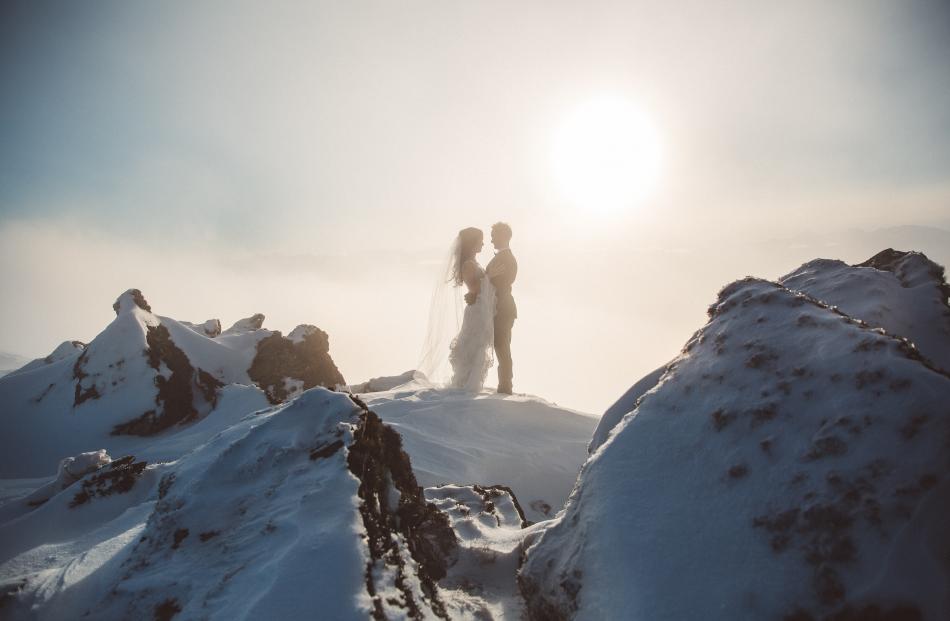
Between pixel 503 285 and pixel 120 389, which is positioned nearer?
pixel 120 389

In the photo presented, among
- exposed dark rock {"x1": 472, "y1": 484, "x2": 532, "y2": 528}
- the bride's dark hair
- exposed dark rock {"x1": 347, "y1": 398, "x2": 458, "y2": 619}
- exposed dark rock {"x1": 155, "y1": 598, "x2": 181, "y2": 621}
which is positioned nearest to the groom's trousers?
the bride's dark hair

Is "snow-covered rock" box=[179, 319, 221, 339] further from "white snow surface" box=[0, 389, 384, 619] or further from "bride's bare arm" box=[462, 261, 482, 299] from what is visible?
"white snow surface" box=[0, 389, 384, 619]

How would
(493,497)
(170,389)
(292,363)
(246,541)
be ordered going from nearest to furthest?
(246,541), (493,497), (170,389), (292,363)

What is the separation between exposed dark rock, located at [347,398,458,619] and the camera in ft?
4.40

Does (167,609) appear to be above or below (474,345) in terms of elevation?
above

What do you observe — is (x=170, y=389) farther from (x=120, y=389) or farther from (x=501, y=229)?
(x=501, y=229)

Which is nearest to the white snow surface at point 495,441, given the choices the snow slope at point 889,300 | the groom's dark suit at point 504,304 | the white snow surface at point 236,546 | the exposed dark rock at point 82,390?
the groom's dark suit at point 504,304

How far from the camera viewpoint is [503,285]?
7.13m

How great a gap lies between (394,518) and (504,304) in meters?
5.63

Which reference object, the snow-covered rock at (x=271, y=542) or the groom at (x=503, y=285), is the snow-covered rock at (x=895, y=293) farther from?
the groom at (x=503, y=285)

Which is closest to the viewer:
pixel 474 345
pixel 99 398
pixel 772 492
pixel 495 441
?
pixel 772 492

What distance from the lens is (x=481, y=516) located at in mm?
2311

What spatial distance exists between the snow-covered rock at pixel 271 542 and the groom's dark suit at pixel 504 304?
→ 5.14m

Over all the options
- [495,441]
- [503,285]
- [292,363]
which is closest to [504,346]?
[503,285]
